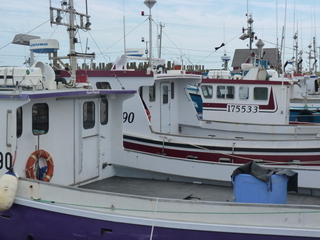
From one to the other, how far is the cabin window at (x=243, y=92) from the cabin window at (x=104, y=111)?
7157 millimetres

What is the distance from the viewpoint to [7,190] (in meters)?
6.14

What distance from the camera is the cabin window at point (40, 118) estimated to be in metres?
7.10

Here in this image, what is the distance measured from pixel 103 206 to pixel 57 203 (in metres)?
0.71

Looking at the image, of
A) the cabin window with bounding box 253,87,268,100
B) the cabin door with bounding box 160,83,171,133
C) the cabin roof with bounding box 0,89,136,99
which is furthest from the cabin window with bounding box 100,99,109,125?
the cabin window with bounding box 253,87,268,100

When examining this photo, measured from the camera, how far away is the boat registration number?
1455 centimetres

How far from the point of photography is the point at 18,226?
6.49 m

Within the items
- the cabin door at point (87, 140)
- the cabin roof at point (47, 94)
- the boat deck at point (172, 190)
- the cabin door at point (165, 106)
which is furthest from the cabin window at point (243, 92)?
the cabin roof at point (47, 94)

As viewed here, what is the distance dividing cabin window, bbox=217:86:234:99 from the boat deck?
6.65m

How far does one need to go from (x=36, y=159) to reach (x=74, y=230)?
1427 mm

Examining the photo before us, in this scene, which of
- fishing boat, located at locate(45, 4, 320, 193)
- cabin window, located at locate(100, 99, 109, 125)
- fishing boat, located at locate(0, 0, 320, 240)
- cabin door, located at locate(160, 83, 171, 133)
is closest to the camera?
fishing boat, located at locate(0, 0, 320, 240)

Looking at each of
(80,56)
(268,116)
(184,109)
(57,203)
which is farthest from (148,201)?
(268,116)

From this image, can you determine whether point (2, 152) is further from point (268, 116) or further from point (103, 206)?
point (268, 116)

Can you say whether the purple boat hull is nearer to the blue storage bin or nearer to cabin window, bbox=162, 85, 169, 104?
the blue storage bin

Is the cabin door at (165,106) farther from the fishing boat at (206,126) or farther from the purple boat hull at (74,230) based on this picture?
the purple boat hull at (74,230)
